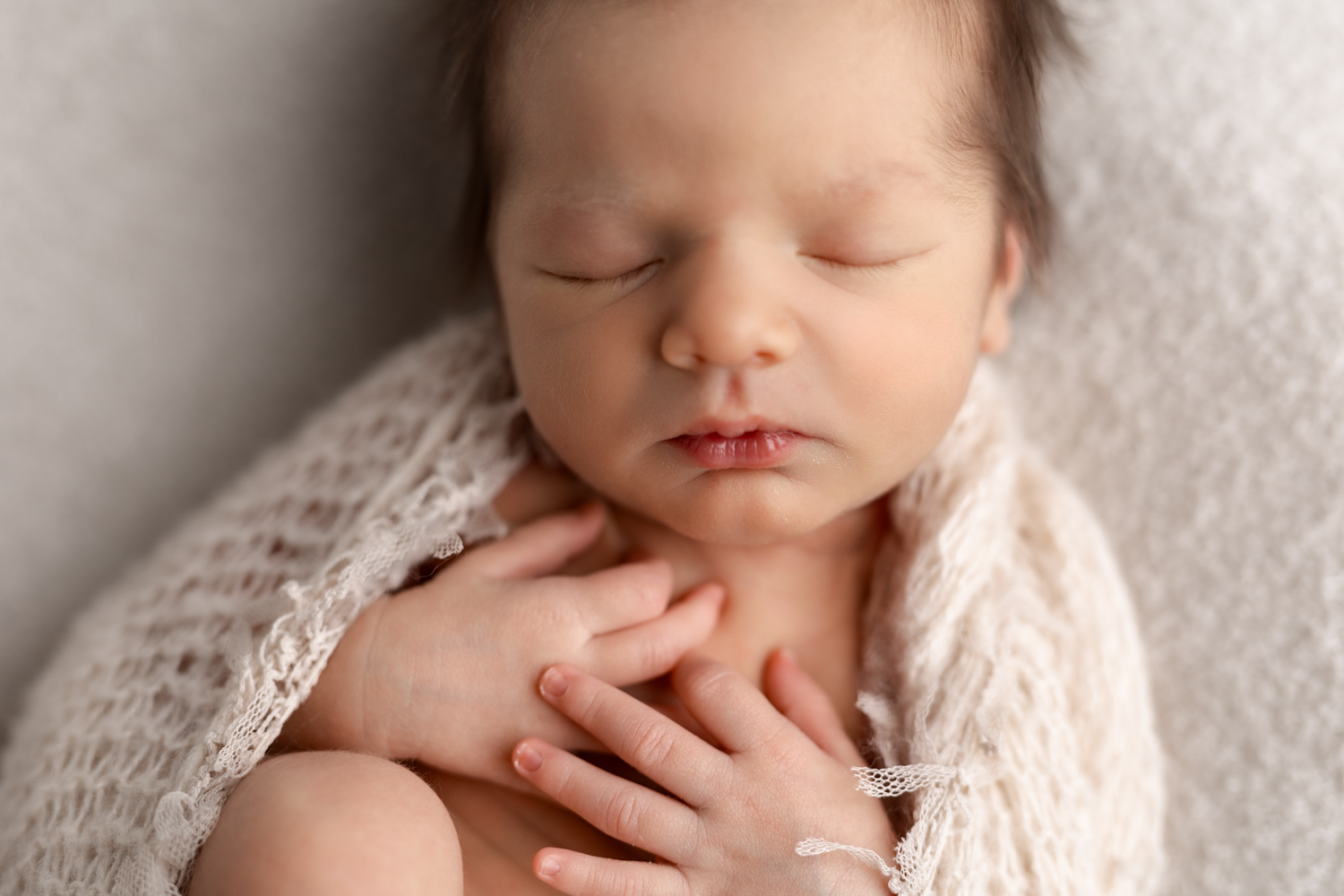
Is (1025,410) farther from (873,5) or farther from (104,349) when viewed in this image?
(104,349)

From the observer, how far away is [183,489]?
4.56ft

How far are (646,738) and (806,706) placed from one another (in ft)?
0.64

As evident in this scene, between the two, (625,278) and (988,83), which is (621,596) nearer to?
(625,278)

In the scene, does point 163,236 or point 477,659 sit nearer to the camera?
point 477,659

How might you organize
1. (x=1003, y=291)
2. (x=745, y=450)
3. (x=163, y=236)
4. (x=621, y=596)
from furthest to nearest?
1. (x=163, y=236)
2. (x=1003, y=291)
3. (x=621, y=596)
4. (x=745, y=450)

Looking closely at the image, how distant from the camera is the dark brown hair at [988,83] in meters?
0.99

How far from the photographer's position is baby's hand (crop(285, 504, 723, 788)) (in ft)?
3.36

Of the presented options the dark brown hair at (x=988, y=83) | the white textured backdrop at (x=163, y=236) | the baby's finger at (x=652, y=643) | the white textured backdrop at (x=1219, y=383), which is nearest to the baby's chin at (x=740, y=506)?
the baby's finger at (x=652, y=643)

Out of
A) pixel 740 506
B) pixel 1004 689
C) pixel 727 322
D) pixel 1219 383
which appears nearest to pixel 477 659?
pixel 740 506

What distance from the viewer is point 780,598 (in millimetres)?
1166

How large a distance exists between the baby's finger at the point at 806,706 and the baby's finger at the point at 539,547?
0.81 ft

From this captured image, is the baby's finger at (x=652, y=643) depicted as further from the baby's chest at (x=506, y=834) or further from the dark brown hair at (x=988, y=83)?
the dark brown hair at (x=988, y=83)

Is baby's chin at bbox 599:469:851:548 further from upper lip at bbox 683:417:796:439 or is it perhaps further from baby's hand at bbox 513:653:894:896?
baby's hand at bbox 513:653:894:896

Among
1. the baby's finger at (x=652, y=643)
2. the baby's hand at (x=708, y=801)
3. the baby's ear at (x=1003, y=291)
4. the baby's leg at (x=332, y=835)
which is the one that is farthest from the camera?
the baby's ear at (x=1003, y=291)
